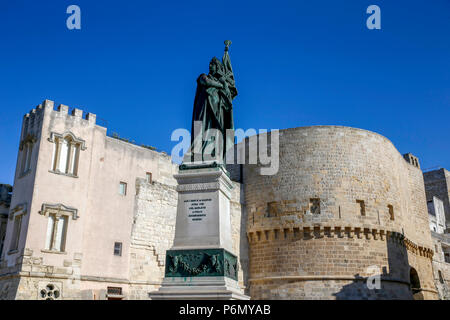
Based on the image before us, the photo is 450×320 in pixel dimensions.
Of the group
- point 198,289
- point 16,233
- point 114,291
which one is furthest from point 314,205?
point 198,289

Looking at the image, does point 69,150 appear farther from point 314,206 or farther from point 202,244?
point 202,244

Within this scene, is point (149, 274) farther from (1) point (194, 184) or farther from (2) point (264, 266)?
(1) point (194, 184)

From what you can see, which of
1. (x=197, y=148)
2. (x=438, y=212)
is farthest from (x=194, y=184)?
(x=438, y=212)

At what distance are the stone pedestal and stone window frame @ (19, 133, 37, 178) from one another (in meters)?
13.2

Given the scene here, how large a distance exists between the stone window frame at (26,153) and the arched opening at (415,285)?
23832 mm

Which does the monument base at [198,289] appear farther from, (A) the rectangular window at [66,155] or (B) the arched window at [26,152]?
(B) the arched window at [26,152]

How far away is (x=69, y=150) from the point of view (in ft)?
63.8

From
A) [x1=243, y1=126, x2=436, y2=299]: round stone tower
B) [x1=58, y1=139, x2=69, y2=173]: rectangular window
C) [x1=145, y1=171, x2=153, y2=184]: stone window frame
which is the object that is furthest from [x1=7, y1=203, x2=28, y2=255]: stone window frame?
[x1=243, y1=126, x2=436, y2=299]: round stone tower

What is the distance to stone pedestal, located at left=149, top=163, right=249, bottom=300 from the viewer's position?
712cm

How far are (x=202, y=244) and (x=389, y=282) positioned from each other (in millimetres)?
20162

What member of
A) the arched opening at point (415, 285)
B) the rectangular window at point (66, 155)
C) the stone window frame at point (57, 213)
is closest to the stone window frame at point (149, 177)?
the rectangular window at point (66, 155)

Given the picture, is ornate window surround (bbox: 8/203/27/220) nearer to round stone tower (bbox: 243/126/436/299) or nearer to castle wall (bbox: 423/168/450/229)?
round stone tower (bbox: 243/126/436/299)

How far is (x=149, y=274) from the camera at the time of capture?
20688mm
